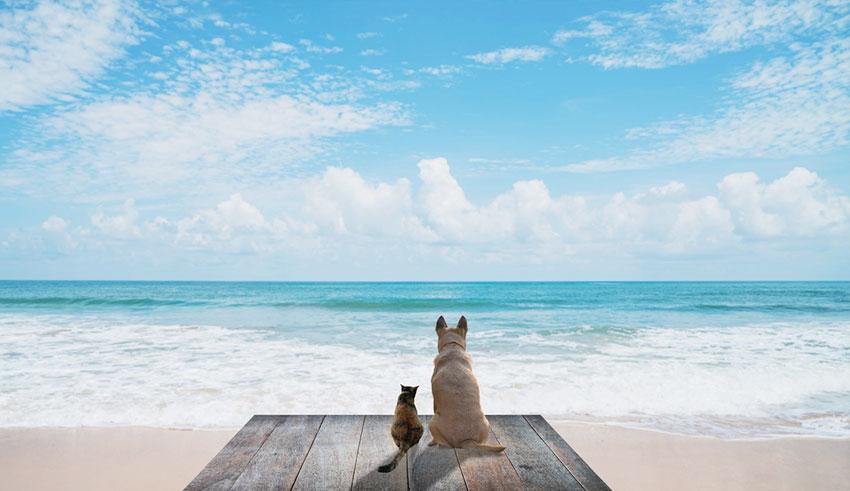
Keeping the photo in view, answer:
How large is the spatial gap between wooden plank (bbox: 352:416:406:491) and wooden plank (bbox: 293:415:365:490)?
40 mm

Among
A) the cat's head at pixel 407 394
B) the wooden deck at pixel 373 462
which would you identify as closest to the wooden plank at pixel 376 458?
the wooden deck at pixel 373 462

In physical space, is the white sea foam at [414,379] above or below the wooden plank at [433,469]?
below

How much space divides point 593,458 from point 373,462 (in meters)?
2.41

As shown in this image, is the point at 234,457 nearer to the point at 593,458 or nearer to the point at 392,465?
the point at 392,465

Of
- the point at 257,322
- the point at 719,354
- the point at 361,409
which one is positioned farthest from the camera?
the point at 257,322

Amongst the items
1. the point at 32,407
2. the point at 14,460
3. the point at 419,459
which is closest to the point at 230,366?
the point at 32,407

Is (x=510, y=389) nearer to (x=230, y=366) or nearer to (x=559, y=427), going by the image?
(x=559, y=427)

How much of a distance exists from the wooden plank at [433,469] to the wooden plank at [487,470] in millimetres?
41

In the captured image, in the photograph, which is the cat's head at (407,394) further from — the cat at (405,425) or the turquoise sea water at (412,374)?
the turquoise sea water at (412,374)

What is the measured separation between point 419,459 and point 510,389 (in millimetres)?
4056

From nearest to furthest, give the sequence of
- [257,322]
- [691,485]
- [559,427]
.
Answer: [691,485] < [559,427] < [257,322]

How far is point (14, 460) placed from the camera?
14.9ft

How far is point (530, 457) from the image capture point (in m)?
2.96

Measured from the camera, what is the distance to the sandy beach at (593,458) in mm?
4105
